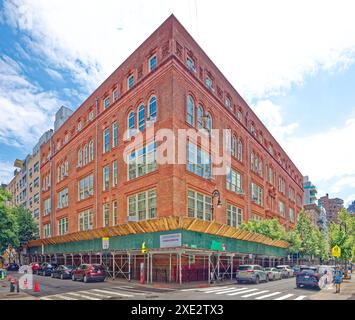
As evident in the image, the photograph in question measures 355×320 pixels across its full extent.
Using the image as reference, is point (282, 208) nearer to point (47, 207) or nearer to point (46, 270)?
point (47, 207)

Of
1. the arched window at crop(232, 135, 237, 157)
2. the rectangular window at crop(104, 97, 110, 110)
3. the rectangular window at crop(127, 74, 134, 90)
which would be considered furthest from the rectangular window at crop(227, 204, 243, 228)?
the rectangular window at crop(104, 97, 110, 110)

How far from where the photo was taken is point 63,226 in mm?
54500

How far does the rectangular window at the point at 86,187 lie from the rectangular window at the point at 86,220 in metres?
2.03

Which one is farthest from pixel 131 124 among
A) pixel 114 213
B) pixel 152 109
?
pixel 114 213

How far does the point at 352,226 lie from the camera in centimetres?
5234

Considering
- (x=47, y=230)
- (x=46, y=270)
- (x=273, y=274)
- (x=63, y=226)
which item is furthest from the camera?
(x=47, y=230)

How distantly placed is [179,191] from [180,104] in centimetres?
791

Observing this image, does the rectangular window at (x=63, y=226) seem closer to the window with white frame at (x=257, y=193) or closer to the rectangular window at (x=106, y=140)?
the rectangular window at (x=106, y=140)

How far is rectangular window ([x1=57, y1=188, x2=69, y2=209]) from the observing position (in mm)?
53906

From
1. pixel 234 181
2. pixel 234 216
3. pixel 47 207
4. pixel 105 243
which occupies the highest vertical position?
pixel 234 181

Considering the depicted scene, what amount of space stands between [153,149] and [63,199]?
27964mm

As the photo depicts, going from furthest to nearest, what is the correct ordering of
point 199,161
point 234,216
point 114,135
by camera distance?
point 234,216
point 114,135
point 199,161

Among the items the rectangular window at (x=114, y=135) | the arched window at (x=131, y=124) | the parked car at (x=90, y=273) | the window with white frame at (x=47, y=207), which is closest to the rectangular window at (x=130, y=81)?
the arched window at (x=131, y=124)
